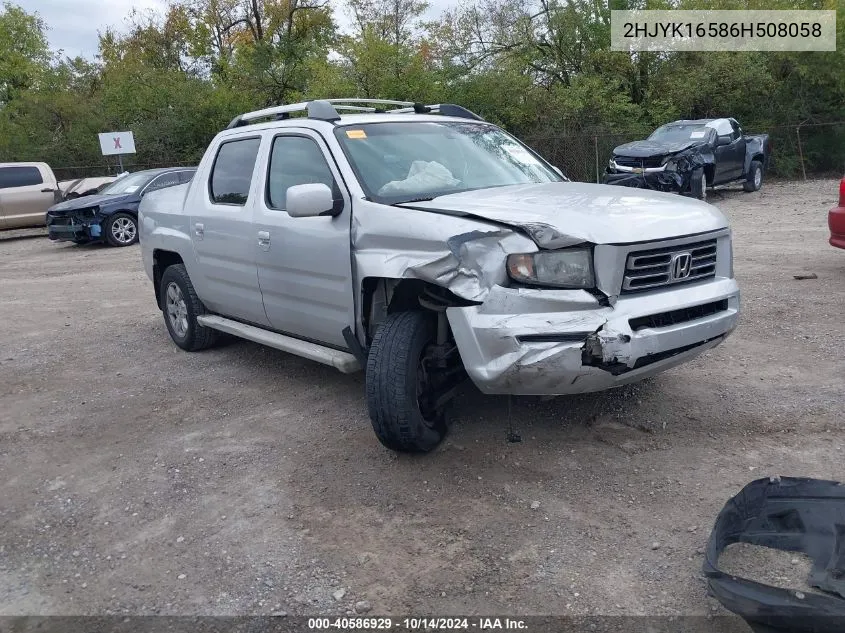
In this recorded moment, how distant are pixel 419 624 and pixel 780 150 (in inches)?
897

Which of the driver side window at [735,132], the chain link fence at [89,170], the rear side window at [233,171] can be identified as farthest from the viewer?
the chain link fence at [89,170]

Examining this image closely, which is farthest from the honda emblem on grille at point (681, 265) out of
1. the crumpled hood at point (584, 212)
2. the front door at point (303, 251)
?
the front door at point (303, 251)

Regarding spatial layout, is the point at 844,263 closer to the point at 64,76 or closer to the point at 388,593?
the point at 388,593

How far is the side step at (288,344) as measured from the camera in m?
4.57

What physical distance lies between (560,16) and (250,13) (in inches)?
683

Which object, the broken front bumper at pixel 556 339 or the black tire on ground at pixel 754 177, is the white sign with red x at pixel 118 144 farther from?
the broken front bumper at pixel 556 339

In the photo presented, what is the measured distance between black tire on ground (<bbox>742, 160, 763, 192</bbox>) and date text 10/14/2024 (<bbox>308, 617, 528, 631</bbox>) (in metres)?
17.3

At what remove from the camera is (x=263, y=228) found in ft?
16.8

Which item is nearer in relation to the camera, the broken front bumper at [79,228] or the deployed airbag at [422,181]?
the deployed airbag at [422,181]

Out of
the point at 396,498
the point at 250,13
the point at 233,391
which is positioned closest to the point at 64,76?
the point at 250,13

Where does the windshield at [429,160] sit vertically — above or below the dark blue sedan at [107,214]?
above

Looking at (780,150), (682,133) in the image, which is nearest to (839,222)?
(682,133)

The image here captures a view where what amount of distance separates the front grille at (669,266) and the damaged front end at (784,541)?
1102mm

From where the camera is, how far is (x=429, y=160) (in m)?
4.88
